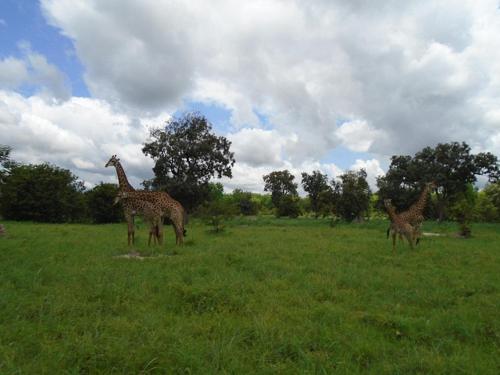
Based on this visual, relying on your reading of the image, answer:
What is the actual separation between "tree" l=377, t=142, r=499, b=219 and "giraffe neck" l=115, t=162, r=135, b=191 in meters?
39.6

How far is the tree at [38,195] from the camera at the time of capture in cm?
3572

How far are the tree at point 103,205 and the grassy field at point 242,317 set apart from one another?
30.9 metres

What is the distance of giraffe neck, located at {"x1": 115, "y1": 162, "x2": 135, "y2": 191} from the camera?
14.9 metres

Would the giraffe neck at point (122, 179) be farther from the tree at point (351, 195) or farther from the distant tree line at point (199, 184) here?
the tree at point (351, 195)

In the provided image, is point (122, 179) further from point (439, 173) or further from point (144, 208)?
point (439, 173)

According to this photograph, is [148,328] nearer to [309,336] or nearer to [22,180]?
[309,336]

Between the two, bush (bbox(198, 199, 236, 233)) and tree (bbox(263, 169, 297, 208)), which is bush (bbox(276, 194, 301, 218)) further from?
bush (bbox(198, 199, 236, 233))

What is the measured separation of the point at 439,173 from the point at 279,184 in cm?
5278

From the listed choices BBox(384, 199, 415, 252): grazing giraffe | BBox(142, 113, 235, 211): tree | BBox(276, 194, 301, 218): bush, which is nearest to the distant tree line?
BBox(142, 113, 235, 211): tree

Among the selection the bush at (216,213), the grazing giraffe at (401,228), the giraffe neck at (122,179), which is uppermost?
the giraffe neck at (122,179)

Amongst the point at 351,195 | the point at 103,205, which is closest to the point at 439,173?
the point at 351,195

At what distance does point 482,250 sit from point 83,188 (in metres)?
40.5

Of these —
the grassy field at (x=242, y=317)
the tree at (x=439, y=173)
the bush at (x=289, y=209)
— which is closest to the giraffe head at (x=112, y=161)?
the grassy field at (x=242, y=317)

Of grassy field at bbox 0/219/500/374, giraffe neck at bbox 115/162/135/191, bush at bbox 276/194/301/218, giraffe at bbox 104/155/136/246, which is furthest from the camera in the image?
bush at bbox 276/194/301/218
